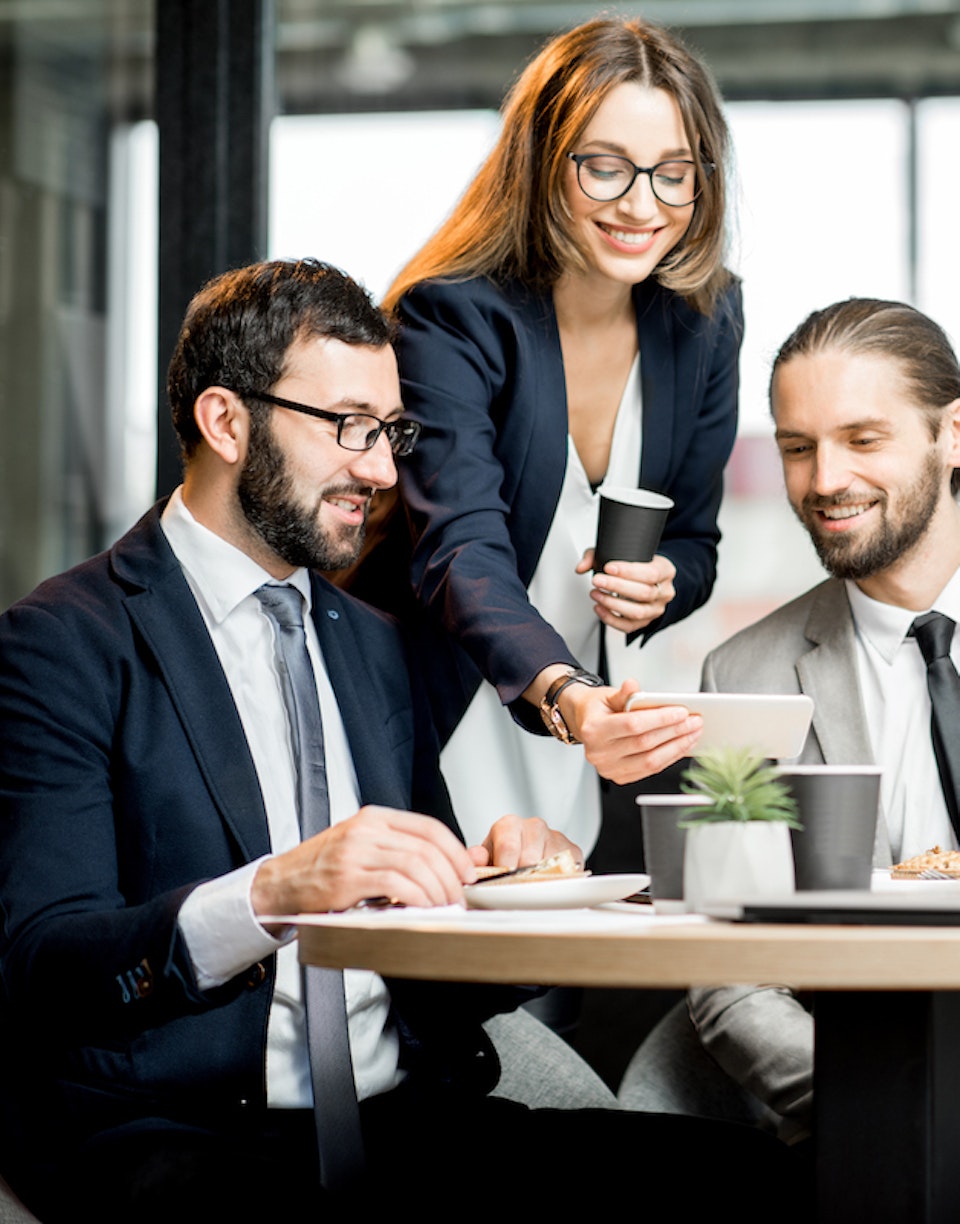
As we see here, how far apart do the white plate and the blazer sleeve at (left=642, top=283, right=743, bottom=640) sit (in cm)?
123

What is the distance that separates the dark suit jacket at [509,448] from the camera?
7.70 ft

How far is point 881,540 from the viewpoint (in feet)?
8.11

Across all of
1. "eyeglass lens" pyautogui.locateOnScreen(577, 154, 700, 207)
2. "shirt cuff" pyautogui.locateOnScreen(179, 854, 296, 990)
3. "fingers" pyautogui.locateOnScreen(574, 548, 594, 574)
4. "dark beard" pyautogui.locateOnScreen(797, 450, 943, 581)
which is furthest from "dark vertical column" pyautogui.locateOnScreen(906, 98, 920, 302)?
"shirt cuff" pyautogui.locateOnScreen(179, 854, 296, 990)

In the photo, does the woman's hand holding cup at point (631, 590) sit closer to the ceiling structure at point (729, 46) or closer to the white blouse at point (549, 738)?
the white blouse at point (549, 738)

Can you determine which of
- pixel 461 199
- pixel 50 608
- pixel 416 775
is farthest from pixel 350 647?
pixel 461 199

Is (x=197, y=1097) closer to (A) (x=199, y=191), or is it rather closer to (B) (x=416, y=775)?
(B) (x=416, y=775)

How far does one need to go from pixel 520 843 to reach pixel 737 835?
0.47 metres

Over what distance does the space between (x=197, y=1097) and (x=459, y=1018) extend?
33cm

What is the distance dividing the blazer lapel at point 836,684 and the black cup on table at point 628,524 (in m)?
0.30

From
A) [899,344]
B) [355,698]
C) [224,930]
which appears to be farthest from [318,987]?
[899,344]

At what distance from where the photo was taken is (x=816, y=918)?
3.97ft

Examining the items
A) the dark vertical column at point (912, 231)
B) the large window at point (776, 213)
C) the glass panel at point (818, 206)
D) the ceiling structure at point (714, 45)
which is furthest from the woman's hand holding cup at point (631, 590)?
the ceiling structure at point (714, 45)

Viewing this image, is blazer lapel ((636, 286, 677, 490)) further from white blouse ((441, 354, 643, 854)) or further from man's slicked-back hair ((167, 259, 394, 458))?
man's slicked-back hair ((167, 259, 394, 458))

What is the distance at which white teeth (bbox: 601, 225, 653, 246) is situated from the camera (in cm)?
244
